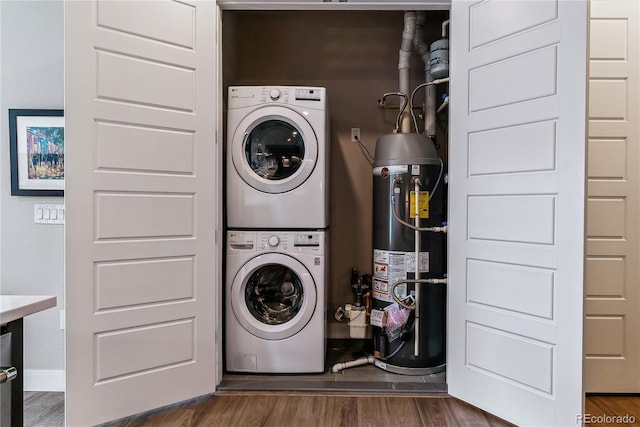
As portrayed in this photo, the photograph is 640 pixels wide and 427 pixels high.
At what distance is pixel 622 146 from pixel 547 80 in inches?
31.0

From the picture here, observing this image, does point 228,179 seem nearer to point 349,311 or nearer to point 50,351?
point 349,311

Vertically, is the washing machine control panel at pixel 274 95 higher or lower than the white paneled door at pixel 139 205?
higher

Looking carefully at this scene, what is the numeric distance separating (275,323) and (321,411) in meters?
0.56

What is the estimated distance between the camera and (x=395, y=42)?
9.62ft

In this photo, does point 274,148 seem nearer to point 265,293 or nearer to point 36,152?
point 265,293

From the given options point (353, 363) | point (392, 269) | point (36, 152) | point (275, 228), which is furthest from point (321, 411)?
point (36, 152)

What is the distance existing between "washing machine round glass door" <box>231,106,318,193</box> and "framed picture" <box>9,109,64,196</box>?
98 cm

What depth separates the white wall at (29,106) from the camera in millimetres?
2146

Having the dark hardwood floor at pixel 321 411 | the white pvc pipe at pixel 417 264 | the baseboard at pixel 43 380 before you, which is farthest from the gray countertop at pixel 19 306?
the white pvc pipe at pixel 417 264

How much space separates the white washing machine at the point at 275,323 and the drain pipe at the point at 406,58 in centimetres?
98

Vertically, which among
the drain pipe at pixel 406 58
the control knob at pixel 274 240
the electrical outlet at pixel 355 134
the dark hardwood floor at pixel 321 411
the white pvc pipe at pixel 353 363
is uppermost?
the drain pipe at pixel 406 58

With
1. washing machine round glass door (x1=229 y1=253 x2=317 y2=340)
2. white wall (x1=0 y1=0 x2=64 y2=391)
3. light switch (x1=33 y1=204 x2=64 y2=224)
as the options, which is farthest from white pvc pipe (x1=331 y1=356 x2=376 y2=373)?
light switch (x1=33 y1=204 x2=64 y2=224)

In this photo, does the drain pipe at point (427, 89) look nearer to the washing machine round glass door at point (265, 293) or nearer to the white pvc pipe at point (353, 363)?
the washing machine round glass door at point (265, 293)

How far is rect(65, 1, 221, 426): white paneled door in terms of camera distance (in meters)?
1.69
